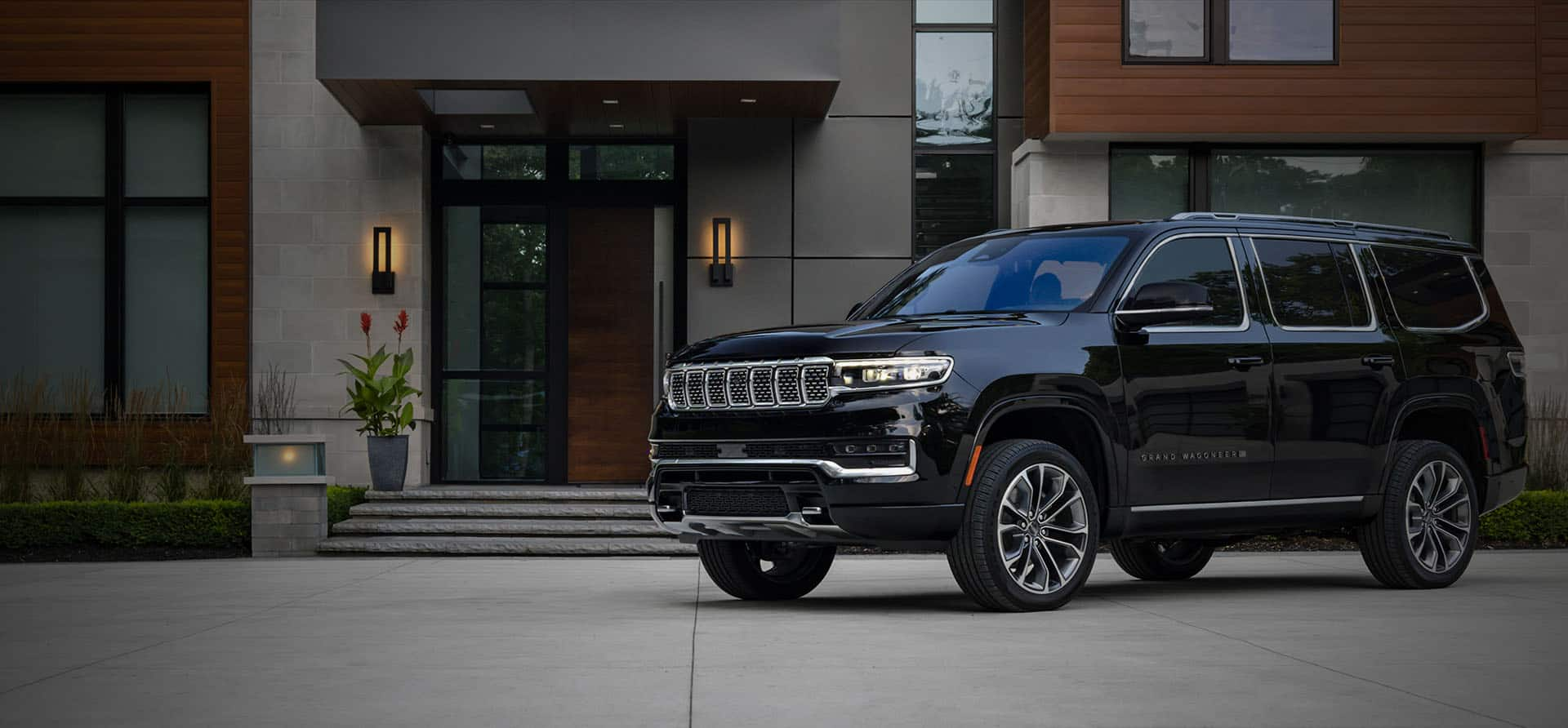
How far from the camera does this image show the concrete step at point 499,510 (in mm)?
16031

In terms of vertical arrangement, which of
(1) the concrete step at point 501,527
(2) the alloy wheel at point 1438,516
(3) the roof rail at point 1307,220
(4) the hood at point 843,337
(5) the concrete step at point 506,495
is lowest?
(1) the concrete step at point 501,527

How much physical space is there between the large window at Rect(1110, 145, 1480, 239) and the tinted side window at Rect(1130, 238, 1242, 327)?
923 centimetres

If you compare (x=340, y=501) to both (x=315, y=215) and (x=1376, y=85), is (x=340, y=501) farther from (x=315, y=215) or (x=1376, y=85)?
(x=1376, y=85)

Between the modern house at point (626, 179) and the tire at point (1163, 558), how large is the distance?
7.12m

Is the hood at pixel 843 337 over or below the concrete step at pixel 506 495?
over

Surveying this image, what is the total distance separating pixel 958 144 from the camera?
1902 cm

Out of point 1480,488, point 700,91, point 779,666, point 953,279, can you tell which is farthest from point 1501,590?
point 700,91

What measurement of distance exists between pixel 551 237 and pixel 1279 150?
8107 mm

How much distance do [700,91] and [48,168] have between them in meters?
7.35

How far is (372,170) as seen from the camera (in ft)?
60.7

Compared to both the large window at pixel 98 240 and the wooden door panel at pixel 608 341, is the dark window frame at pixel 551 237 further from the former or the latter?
the large window at pixel 98 240

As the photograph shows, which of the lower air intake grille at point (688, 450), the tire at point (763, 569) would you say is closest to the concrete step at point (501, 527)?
the tire at point (763, 569)

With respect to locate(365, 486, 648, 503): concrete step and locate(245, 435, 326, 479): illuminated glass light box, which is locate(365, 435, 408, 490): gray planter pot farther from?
locate(245, 435, 326, 479): illuminated glass light box

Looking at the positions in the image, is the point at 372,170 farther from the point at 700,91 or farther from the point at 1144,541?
the point at 1144,541
